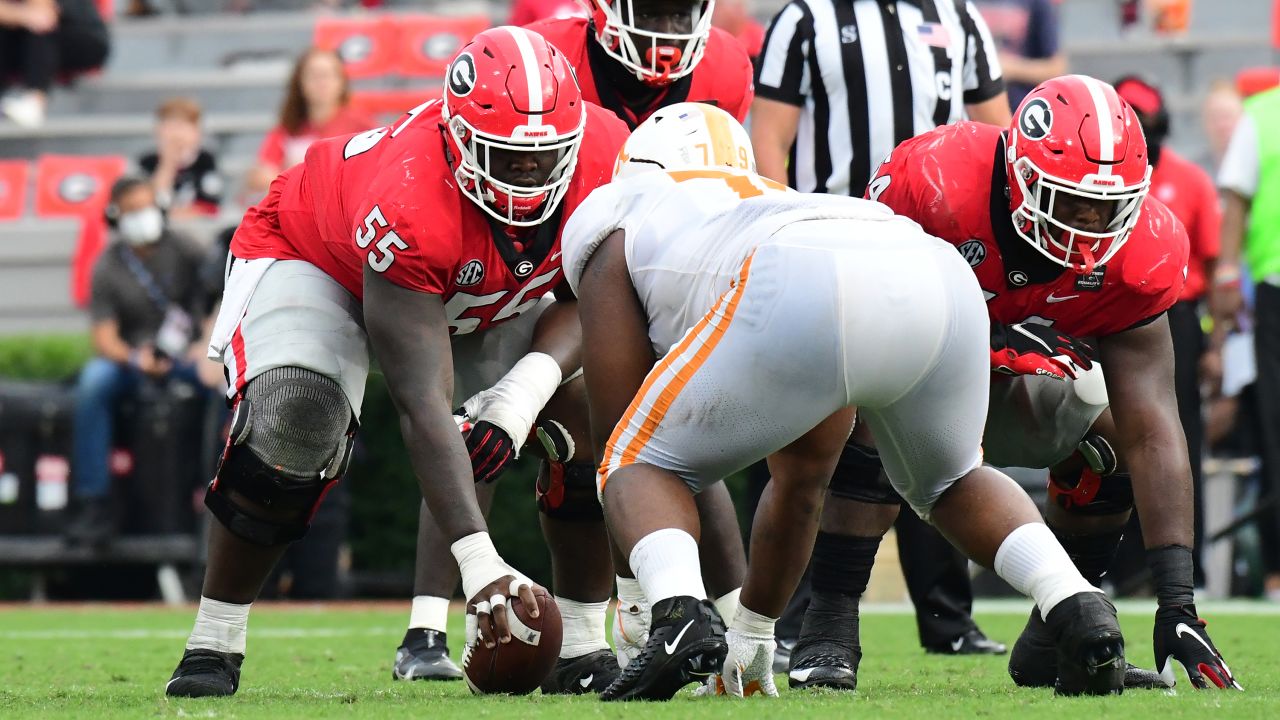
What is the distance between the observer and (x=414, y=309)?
13.2ft

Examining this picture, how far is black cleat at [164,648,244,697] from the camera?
162 inches

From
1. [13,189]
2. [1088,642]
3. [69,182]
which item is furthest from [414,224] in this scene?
[13,189]

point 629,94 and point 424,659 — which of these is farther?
point 629,94

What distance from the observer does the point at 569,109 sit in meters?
4.07

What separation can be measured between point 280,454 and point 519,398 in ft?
1.80

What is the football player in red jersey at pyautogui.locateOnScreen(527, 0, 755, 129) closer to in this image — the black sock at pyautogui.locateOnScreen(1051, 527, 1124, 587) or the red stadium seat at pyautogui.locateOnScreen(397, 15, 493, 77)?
the black sock at pyautogui.locateOnScreen(1051, 527, 1124, 587)

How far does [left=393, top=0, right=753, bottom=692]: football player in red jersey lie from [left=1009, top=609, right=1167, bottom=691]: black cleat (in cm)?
76

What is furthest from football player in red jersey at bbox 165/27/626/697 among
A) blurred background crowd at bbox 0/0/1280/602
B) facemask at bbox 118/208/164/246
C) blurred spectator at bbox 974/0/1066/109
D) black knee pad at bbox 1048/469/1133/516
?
blurred spectator at bbox 974/0/1066/109

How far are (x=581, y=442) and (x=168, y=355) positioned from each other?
4929 millimetres

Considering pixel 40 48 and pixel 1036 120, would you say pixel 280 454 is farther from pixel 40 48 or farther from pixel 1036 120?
pixel 40 48

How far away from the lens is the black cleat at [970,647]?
5578mm

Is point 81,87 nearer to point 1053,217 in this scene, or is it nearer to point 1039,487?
point 1039,487

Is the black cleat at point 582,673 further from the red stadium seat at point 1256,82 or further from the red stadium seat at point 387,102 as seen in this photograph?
the red stadium seat at point 387,102

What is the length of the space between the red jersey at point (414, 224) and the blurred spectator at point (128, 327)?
14.2ft
